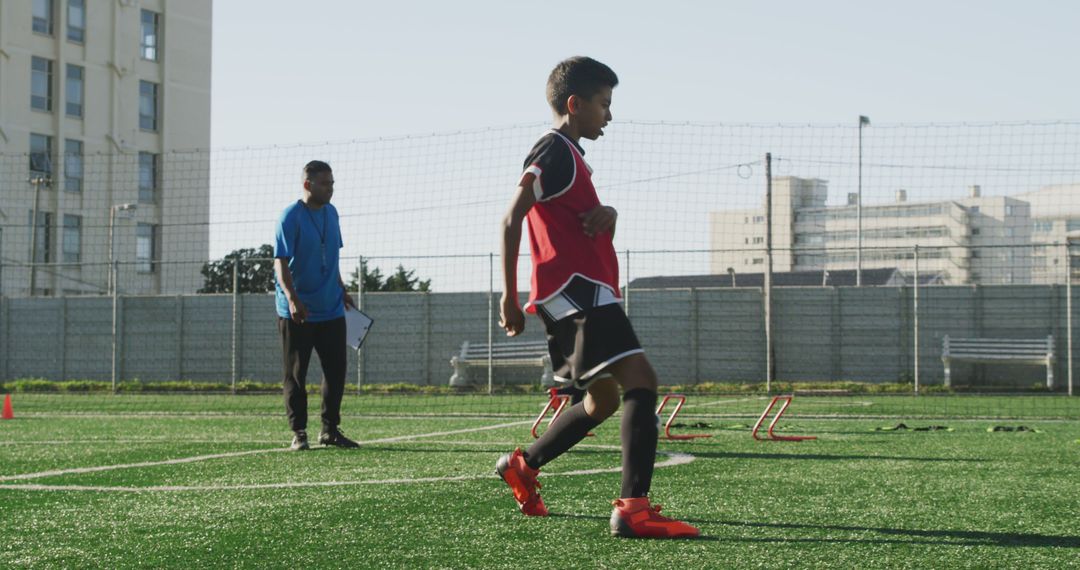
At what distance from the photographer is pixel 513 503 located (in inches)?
197

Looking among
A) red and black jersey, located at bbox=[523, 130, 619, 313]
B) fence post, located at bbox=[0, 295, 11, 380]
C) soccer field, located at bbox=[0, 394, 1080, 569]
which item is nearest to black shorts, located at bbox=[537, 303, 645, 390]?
red and black jersey, located at bbox=[523, 130, 619, 313]

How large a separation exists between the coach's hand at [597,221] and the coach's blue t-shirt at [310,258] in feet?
13.3

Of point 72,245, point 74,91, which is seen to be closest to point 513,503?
point 72,245

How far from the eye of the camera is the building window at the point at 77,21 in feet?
154

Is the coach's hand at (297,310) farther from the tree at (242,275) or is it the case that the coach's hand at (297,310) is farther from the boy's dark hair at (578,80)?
the tree at (242,275)

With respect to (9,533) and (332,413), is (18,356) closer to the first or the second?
(332,413)

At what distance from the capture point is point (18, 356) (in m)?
25.9

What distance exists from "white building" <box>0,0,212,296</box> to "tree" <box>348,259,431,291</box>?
47.3ft

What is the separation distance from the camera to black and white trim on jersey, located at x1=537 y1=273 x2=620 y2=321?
14.7 ft

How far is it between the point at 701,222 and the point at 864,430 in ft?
27.8

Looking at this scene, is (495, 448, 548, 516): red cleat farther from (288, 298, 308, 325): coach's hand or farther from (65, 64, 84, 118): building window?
(65, 64, 84, 118): building window

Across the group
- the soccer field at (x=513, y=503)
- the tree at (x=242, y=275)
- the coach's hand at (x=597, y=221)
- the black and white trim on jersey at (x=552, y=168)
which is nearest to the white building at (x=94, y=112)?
the tree at (x=242, y=275)

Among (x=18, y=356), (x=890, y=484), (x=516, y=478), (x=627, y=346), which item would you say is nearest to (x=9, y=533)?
(x=516, y=478)

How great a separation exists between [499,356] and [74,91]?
30.6m
